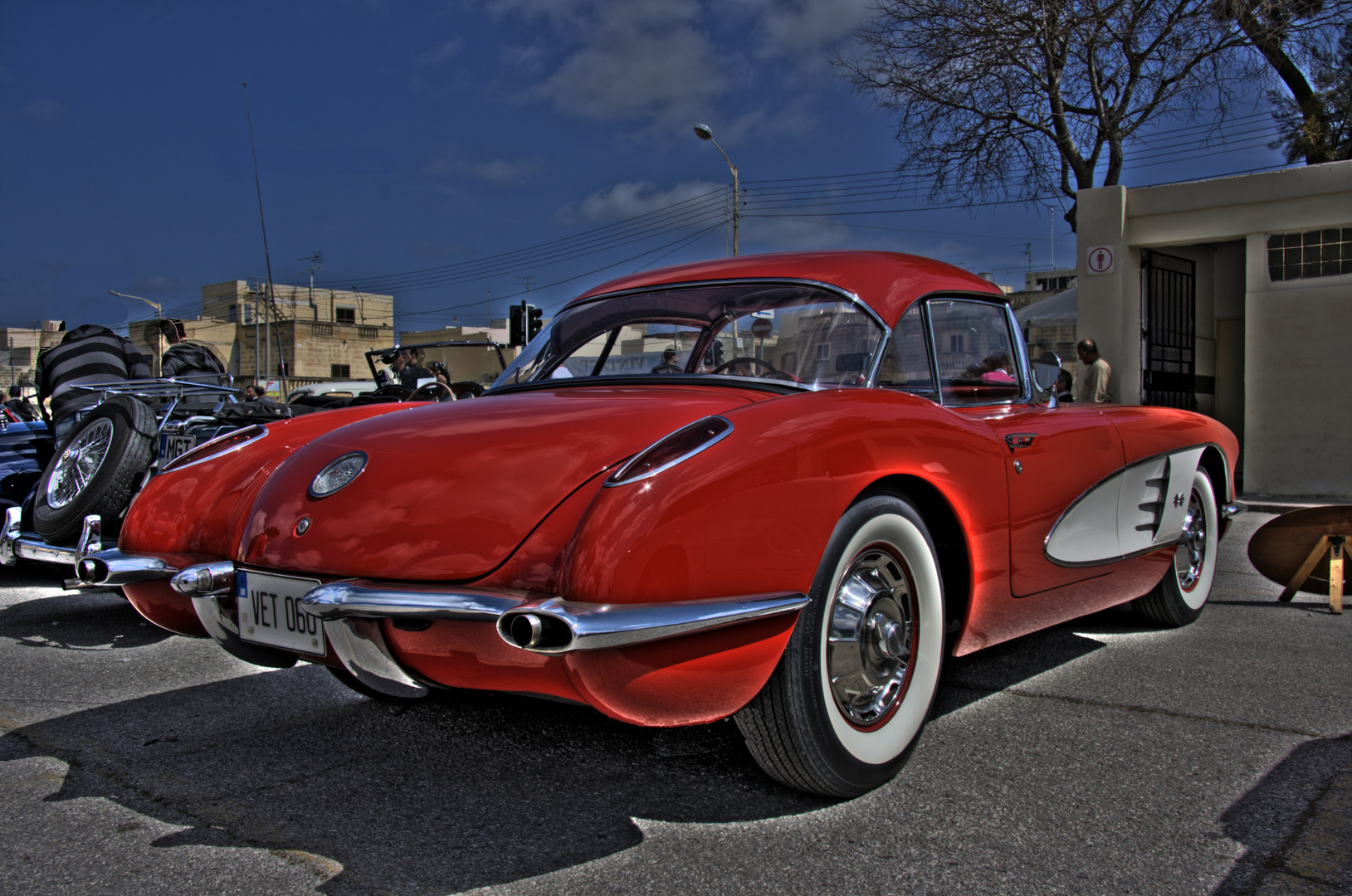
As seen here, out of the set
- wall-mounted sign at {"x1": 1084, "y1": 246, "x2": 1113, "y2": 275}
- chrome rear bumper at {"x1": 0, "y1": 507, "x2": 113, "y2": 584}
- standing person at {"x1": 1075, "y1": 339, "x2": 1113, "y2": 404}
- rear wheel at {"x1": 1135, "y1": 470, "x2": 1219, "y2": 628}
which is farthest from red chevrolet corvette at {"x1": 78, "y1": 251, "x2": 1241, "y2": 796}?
wall-mounted sign at {"x1": 1084, "y1": 246, "x2": 1113, "y2": 275}

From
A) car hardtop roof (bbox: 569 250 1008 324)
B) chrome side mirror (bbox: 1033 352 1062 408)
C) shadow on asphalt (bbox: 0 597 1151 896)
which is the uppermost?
car hardtop roof (bbox: 569 250 1008 324)

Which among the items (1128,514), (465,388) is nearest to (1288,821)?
(1128,514)

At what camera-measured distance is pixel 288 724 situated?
295cm

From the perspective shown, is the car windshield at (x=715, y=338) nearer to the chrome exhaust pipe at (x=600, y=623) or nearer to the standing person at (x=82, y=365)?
the chrome exhaust pipe at (x=600, y=623)

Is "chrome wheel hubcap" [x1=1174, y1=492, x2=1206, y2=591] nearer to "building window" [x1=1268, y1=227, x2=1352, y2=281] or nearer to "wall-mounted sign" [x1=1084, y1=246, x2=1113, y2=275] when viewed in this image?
"building window" [x1=1268, y1=227, x2=1352, y2=281]

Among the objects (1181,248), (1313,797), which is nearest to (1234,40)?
(1181,248)

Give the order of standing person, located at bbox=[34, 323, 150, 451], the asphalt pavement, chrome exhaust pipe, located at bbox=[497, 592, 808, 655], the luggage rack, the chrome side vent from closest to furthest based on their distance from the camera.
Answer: chrome exhaust pipe, located at bbox=[497, 592, 808, 655], the asphalt pavement, the chrome side vent, the luggage rack, standing person, located at bbox=[34, 323, 150, 451]

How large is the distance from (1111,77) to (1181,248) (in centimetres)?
504

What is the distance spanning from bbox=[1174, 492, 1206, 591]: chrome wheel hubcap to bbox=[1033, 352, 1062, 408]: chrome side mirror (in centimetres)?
78

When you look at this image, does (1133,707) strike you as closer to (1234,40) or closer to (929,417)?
(929,417)

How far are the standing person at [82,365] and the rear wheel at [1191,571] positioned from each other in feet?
19.5

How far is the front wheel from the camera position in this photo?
2.14 m

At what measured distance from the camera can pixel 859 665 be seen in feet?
7.66

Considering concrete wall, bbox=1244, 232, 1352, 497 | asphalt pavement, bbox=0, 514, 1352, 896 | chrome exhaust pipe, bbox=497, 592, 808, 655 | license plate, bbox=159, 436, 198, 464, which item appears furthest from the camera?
concrete wall, bbox=1244, 232, 1352, 497
